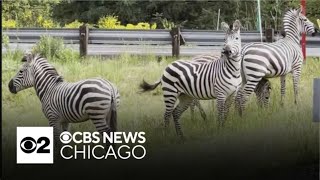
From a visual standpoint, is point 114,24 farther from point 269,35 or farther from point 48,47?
point 269,35

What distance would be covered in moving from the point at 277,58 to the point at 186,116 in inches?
37.7

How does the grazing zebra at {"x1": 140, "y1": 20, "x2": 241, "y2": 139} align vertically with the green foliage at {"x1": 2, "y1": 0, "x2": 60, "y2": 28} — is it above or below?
below

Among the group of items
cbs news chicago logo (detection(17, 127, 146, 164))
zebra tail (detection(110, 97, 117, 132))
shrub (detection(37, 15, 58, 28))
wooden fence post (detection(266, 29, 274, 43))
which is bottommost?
cbs news chicago logo (detection(17, 127, 146, 164))

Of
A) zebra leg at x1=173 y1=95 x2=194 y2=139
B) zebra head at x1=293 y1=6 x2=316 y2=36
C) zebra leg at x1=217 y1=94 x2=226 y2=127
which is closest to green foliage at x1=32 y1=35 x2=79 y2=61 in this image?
zebra leg at x1=173 y1=95 x2=194 y2=139

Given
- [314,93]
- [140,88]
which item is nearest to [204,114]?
[140,88]

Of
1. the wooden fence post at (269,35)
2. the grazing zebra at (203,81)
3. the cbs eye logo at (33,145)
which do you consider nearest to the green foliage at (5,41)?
the cbs eye logo at (33,145)

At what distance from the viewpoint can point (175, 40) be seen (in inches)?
185

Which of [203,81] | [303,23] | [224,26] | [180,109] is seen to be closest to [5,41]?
[180,109]

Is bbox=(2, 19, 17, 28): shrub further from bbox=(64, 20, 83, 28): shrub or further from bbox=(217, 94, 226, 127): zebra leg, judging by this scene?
bbox=(217, 94, 226, 127): zebra leg

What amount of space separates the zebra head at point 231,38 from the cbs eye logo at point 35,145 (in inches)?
61.3

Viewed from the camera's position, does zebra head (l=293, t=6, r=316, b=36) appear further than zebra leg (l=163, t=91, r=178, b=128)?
Yes

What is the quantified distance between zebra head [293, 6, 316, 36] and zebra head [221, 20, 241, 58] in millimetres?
648

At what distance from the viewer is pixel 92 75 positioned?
4477mm

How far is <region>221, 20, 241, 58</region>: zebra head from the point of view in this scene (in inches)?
177
